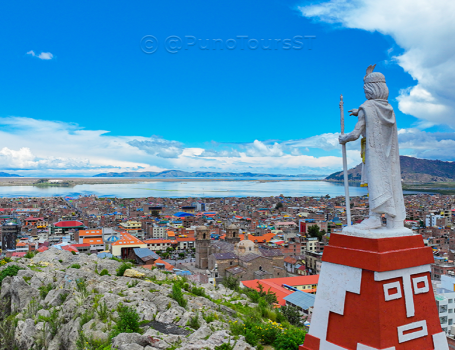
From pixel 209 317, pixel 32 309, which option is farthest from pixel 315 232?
pixel 32 309

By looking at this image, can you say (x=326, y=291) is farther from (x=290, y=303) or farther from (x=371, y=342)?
(x=290, y=303)

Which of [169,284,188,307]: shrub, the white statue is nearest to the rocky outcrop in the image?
[169,284,188,307]: shrub

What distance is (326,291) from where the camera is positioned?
3.49 meters

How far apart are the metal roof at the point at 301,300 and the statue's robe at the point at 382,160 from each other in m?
11.6

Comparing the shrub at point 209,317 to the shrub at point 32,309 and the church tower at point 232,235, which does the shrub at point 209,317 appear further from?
the church tower at point 232,235

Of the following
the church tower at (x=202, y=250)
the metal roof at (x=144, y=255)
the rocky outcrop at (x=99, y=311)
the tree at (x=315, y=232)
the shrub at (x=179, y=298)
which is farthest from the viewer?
the tree at (x=315, y=232)

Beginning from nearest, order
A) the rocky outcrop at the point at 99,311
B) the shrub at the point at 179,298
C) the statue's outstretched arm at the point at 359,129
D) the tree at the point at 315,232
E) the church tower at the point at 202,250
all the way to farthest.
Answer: the statue's outstretched arm at the point at 359,129
the rocky outcrop at the point at 99,311
the shrub at the point at 179,298
the church tower at the point at 202,250
the tree at the point at 315,232

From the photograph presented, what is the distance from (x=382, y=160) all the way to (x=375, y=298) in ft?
4.53

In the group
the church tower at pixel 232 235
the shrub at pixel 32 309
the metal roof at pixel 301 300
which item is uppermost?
the shrub at pixel 32 309

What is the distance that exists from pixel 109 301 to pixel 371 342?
5.11m

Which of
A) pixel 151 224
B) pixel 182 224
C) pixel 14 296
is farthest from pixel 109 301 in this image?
pixel 182 224

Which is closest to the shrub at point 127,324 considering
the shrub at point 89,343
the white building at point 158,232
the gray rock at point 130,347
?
the shrub at point 89,343

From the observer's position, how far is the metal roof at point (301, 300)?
46.5 ft

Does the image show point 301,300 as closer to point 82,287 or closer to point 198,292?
point 198,292
